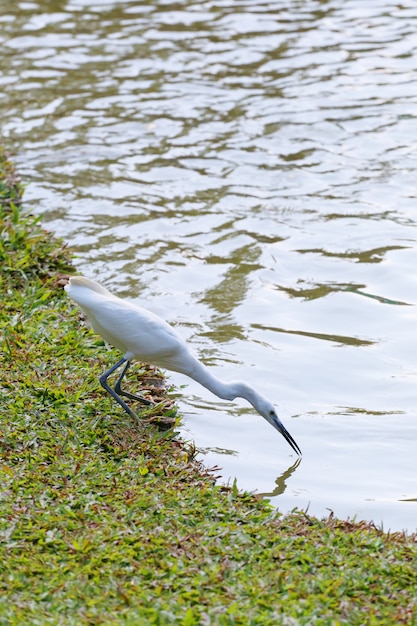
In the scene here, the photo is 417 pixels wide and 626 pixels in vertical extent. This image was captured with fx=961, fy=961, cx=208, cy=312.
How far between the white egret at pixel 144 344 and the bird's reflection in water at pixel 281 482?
80 mm

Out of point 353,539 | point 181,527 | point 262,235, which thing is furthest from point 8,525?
point 262,235

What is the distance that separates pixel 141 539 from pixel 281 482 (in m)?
1.15

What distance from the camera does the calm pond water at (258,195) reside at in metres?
5.45

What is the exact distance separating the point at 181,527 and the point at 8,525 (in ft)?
2.42

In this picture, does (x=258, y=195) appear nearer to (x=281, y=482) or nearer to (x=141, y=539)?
(x=281, y=482)

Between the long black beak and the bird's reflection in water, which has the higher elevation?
the long black beak

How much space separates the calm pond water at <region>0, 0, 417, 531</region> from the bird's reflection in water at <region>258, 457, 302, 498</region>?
0.4 inches

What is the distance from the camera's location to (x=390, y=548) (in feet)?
13.5

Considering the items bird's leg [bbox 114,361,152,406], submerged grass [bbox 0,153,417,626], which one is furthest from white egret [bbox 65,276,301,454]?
submerged grass [bbox 0,153,417,626]

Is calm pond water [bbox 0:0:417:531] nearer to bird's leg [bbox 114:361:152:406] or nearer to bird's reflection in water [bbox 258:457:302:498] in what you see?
bird's reflection in water [bbox 258:457:302:498]

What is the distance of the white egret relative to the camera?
5020 millimetres

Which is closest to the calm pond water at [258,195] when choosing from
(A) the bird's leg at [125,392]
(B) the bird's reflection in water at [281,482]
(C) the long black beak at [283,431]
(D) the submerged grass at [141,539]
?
(B) the bird's reflection in water at [281,482]

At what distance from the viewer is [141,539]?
4.07 metres

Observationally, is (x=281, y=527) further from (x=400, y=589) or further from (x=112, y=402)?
(x=112, y=402)
